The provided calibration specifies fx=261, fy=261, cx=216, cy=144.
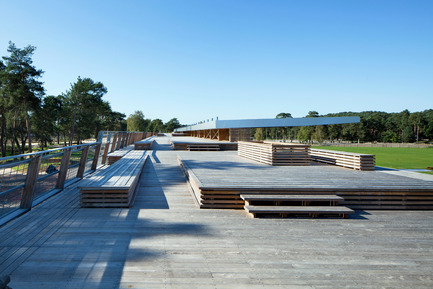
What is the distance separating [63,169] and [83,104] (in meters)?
50.2

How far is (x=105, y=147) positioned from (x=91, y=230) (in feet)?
29.5

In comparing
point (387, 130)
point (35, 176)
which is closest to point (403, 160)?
point (35, 176)

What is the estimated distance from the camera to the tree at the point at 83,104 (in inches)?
1916

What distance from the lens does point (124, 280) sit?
2672 mm

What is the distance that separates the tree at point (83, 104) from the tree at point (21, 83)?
40.6ft

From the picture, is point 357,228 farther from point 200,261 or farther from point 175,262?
point 175,262

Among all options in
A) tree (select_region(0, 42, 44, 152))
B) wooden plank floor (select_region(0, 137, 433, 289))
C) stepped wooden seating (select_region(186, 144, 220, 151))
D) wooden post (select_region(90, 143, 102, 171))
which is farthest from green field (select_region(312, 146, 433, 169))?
tree (select_region(0, 42, 44, 152))

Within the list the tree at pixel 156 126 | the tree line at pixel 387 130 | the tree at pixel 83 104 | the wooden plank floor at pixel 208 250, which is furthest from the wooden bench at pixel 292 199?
the tree at pixel 156 126

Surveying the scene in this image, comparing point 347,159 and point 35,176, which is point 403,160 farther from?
point 35,176

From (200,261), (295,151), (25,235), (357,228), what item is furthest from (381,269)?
(295,151)

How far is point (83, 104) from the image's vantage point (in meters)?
50.6

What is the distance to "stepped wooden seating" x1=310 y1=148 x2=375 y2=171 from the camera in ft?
28.6

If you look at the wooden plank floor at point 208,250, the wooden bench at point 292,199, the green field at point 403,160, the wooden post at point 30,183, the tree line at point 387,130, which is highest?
Answer: the tree line at point 387,130

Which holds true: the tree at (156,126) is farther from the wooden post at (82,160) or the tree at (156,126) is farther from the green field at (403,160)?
the wooden post at (82,160)
